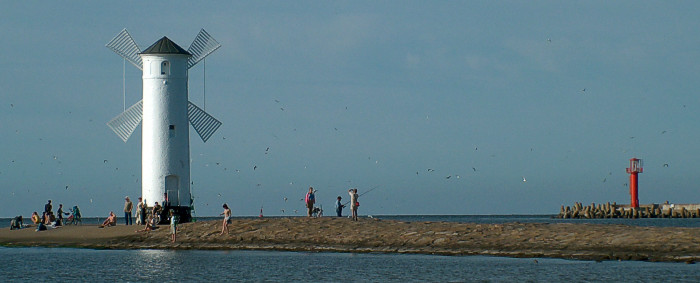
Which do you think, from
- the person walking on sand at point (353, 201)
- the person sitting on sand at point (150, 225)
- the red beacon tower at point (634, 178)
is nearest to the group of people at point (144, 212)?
the person sitting on sand at point (150, 225)

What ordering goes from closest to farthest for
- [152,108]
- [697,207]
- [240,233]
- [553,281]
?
[553,281] < [240,233] < [152,108] < [697,207]

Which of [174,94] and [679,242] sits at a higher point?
[174,94]

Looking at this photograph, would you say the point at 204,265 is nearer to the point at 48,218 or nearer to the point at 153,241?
the point at 153,241

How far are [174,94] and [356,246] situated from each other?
35.3 ft

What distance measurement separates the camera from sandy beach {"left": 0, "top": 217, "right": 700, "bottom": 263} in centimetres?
3041

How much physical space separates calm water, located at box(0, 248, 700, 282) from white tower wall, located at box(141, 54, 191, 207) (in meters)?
5.72

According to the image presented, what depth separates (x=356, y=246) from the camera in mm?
35094

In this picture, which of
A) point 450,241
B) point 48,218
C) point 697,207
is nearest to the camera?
point 450,241

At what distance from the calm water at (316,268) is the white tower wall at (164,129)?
5716 mm

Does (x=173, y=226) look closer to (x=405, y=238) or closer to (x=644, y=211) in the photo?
(x=405, y=238)

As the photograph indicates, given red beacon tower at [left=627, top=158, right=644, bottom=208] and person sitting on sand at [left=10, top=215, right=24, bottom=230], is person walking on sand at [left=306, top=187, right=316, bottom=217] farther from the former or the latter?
red beacon tower at [left=627, top=158, right=644, bottom=208]

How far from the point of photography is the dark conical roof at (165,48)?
4150cm

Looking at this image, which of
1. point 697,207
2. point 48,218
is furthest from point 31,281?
point 697,207

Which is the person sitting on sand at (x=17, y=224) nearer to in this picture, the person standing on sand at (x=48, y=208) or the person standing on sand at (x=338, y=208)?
the person standing on sand at (x=48, y=208)
